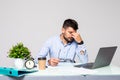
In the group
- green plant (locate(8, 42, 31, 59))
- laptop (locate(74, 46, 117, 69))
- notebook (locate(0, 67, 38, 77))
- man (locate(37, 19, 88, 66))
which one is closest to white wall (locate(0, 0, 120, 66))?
man (locate(37, 19, 88, 66))

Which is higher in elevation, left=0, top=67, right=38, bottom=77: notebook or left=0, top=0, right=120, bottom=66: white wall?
left=0, top=0, right=120, bottom=66: white wall

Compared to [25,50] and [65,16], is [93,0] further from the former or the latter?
[25,50]

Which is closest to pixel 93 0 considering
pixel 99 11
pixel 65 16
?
pixel 99 11

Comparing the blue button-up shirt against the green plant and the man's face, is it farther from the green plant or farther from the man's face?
the green plant

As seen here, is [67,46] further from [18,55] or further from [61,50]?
[18,55]

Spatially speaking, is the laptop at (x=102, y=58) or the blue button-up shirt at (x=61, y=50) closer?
the laptop at (x=102, y=58)

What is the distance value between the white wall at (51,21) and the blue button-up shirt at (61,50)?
83 cm

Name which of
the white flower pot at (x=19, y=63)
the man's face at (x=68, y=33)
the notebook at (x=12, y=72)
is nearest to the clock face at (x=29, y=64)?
the white flower pot at (x=19, y=63)

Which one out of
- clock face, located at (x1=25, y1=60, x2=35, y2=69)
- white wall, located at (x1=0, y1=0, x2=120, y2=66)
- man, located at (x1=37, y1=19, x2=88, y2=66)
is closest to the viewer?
clock face, located at (x1=25, y1=60, x2=35, y2=69)

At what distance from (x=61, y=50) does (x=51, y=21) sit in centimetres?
95

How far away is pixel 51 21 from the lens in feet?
11.9

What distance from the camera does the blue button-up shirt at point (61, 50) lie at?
274cm

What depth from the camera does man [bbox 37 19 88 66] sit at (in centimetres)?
274

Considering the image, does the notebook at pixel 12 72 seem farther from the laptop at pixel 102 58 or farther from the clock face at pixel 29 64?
the laptop at pixel 102 58
